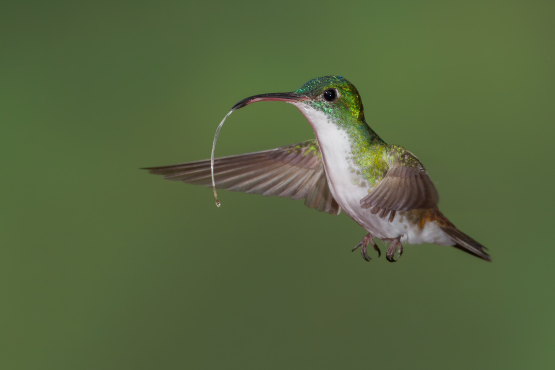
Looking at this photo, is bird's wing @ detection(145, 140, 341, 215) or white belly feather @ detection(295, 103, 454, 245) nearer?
white belly feather @ detection(295, 103, 454, 245)

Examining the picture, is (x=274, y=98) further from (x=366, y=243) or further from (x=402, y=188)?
(x=366, y=243)

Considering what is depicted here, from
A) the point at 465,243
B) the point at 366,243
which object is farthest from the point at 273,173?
the point at 465,243

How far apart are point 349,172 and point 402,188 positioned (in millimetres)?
60

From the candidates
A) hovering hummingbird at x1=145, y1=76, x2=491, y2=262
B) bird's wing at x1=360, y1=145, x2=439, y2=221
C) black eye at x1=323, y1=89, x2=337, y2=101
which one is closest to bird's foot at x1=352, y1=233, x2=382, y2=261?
hovering hummingbird at x1=145, y1=76, x2=491, y2=262

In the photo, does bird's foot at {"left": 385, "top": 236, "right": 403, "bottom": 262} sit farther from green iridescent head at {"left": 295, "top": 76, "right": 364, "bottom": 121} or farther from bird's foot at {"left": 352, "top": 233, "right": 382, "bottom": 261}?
green iridescent head at {"left": 295, "top": 76, "right": 364, "bottom": 121}

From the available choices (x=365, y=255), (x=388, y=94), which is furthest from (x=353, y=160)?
(x=388, y=94)

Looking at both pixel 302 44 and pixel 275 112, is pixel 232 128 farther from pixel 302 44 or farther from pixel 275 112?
pixel 302 44

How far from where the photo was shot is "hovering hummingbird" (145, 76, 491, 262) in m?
0.56

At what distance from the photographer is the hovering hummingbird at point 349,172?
56cm

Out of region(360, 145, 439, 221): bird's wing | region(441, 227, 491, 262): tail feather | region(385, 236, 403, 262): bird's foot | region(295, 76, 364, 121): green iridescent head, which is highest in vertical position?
region(295, 76, 364, 121): green iridescent head

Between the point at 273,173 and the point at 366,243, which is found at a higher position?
the point at 273,173

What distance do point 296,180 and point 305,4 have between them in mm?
878

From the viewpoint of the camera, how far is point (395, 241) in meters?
0.68

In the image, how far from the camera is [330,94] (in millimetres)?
580
